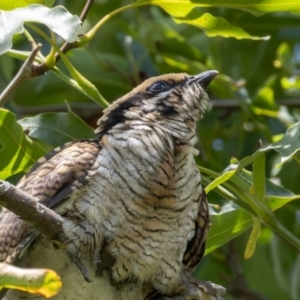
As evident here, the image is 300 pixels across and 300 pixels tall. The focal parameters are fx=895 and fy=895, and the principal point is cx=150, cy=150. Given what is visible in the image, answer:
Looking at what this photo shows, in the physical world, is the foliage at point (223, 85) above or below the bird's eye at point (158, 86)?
below

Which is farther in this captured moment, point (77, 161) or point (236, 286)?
point (236, 286)

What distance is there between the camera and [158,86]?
326 centimetres

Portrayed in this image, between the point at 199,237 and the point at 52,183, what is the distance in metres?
0.57

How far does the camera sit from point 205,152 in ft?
14.9

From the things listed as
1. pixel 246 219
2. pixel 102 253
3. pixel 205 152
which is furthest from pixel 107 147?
pixel 205 152

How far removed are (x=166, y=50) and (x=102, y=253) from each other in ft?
6.67

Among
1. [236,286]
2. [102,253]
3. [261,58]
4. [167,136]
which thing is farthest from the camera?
[261,58]

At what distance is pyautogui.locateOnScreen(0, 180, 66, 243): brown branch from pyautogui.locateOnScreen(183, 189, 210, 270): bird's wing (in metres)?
0.72

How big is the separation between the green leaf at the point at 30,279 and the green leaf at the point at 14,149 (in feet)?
3.98

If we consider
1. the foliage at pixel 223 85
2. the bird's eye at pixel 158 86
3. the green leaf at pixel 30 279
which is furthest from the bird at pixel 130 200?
the green leaf at pixel 30 279

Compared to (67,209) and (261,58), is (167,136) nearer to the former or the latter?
(67,209)

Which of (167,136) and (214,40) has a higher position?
(167,136)

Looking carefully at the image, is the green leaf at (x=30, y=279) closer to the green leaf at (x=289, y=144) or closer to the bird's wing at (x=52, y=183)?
the bird's wing at (x=52, y=183)

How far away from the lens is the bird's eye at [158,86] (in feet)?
10.6
